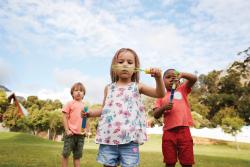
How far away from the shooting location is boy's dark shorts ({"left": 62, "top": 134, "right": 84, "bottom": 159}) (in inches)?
240

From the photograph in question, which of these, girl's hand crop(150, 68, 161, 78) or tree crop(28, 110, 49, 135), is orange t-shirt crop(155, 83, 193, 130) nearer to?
girl's hand crop(150, 68, 161, 78)

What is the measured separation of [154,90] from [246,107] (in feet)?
145

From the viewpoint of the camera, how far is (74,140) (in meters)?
6.22

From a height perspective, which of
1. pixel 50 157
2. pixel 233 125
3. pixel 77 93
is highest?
pixel 233 125

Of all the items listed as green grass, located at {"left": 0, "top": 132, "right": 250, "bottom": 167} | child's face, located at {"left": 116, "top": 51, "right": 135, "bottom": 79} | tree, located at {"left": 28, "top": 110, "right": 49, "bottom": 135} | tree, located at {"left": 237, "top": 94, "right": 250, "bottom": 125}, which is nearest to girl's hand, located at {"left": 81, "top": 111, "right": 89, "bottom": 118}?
child's face, located at {"left": 116, "top": 51, "right": 135, "bottom": 79}

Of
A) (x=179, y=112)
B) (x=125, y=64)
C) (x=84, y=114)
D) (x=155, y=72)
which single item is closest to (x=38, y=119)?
(x=179, y=112)

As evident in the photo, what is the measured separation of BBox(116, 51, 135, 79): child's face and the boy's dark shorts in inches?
107

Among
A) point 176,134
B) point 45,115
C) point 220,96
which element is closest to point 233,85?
point 220,96

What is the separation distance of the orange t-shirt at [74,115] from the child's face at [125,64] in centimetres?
265

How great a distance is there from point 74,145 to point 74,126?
345 mm

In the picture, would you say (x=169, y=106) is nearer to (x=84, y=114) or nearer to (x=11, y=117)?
(x=84, y=114)

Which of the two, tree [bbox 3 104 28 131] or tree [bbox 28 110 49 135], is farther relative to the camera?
tree [bbox 28 110 49 135]

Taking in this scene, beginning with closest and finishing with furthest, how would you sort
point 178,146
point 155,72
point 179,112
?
point 155,72 < point 178,146 < point 179,112

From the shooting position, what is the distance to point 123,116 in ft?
12.2
